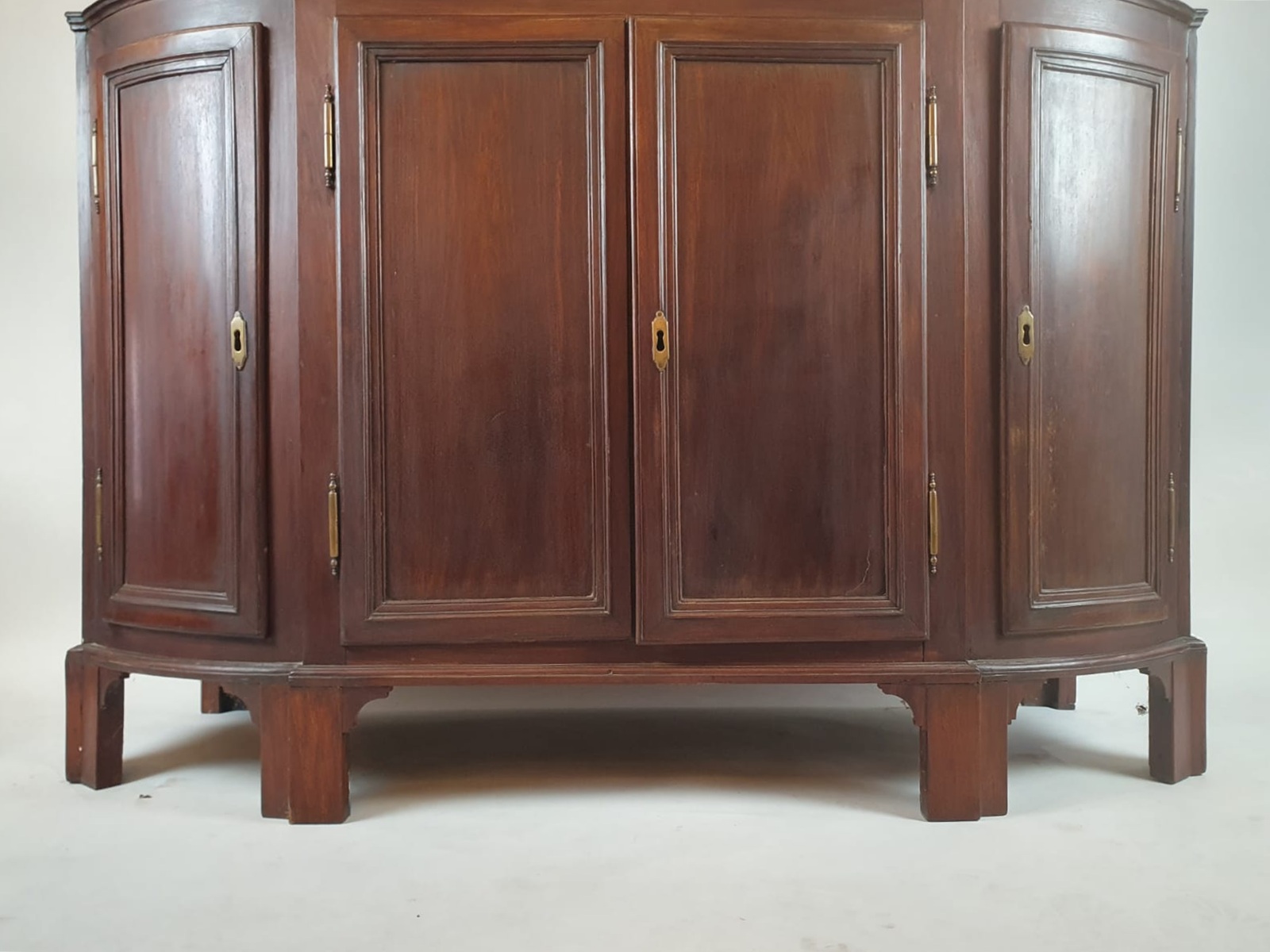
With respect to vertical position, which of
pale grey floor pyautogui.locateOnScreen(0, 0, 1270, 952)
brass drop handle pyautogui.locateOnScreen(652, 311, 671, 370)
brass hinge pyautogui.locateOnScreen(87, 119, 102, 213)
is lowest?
pale grey floor pyautogui.locateOnScreen(0, 0, 1270, 952)

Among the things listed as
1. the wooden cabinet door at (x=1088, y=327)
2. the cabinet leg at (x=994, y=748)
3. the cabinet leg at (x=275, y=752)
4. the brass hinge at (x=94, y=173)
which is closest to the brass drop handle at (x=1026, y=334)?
the wooden cabinet door at (x=1088, y=327)

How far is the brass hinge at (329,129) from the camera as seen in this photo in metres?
2.70

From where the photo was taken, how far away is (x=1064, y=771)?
3.10 metres

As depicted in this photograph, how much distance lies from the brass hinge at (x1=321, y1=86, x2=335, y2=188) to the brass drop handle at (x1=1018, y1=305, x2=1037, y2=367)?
159 cm

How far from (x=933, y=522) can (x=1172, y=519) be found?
0.69 m

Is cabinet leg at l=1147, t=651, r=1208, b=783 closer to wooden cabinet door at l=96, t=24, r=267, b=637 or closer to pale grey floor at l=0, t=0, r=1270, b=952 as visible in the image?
pale grey floor at l=0, t=0, r=1270, b=952

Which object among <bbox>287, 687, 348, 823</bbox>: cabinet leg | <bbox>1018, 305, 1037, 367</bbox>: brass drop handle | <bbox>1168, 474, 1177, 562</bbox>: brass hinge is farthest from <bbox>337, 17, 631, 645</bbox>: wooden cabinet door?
<bbox>1168, 474, 1177, 562</bbox>: brass hinge

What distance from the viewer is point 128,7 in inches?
114

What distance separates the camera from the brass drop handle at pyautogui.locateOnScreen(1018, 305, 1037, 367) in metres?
2.77

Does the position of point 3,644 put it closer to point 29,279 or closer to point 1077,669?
point 29,279

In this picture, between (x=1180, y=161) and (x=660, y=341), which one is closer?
(x=660, y=341)

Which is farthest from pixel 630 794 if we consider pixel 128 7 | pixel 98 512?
pixel 128 7

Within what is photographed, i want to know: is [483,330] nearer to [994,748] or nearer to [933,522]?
[933,522]

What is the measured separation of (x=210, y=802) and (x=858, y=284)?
193 centimetres
